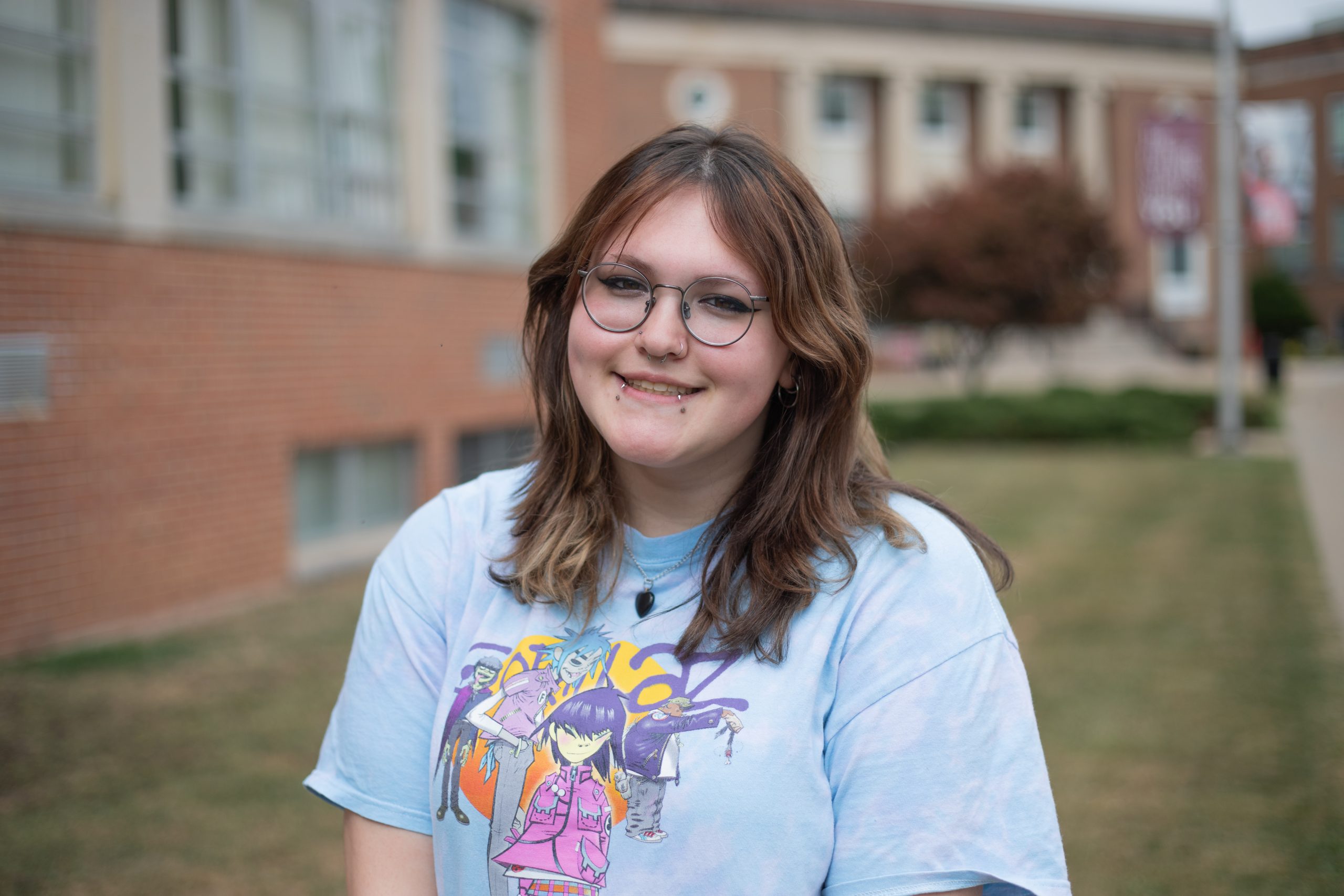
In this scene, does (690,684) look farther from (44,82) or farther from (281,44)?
(281,44)

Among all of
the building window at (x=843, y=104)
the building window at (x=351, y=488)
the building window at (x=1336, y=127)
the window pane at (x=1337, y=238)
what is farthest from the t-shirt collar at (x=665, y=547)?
the building window at (x=843, y=104)

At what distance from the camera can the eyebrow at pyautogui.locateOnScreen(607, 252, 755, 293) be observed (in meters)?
1.81

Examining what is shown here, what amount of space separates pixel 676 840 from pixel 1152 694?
15.5ft

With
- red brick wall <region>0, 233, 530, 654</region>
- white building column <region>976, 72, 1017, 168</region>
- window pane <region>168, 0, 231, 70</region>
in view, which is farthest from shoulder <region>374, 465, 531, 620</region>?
white building column <region>976, 72, 1017, 168</region>

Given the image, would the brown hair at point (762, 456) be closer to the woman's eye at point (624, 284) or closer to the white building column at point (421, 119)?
the woman's eye at point (624, 284)

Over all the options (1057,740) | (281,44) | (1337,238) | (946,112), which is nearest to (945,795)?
(1057,740)

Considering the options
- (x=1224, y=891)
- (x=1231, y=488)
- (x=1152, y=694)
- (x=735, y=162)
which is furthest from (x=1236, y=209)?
(x=735, y=162)

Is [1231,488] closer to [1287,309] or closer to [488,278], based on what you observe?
[1287,309]

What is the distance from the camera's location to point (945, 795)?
5.33 ft

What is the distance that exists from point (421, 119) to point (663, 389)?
7.97m

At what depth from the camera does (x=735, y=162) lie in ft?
5.96

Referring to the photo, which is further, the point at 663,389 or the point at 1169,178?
the point at 1169,178

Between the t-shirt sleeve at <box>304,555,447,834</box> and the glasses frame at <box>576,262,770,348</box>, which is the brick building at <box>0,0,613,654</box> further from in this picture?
the glasses frame at <box>576,262,770,348</box>

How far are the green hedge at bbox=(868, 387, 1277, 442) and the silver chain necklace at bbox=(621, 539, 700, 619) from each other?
47.5ft
